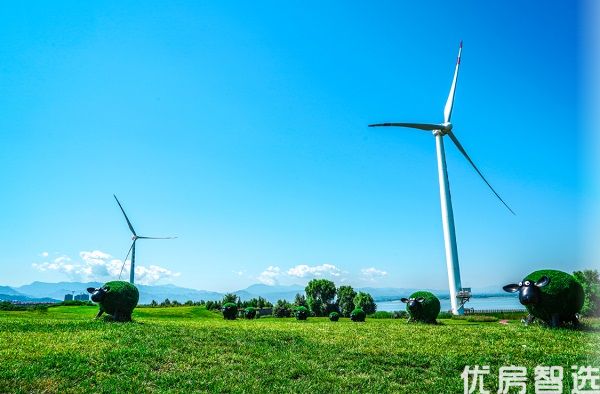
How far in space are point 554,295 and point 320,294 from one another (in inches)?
2424

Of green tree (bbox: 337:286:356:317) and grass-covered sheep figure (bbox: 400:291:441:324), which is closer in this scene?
grass-covered sheep figure (bbox: 400:291:441:324)

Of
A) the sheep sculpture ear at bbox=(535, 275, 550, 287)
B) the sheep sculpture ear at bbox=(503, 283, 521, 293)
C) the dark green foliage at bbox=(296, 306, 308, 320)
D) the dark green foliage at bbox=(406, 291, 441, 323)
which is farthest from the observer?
the dark green foliage at bbox=(296, 306, 308, 320)

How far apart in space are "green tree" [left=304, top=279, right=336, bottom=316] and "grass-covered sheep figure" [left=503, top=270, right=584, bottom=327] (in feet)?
196

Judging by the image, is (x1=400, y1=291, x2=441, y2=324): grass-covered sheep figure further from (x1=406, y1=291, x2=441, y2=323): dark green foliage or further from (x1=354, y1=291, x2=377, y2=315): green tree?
(x1=354, y1=291, x2=377, y2=315): green tree

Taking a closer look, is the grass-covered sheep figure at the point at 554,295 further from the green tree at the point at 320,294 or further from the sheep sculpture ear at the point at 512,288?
the green tree at the point at 320,294

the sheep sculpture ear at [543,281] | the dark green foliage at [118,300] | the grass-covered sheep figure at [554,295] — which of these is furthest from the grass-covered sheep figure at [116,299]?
the sheep sculpture ear at [543,281]

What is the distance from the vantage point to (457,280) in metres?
43.3

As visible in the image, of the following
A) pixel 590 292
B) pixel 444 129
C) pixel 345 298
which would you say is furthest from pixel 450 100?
pixel 345 298

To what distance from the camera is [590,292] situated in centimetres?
4159

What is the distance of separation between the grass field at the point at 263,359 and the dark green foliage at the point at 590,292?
28145mm

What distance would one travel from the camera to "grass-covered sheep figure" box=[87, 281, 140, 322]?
24703 mm

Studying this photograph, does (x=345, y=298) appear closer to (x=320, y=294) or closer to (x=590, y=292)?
(x=320, y=294)

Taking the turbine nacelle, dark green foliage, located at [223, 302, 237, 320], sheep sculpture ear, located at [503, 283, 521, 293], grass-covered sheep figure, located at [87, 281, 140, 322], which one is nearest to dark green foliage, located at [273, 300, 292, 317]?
dark green foliage, located at [223, 302, 237, 320]

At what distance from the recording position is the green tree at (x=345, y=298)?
77.0 meters
